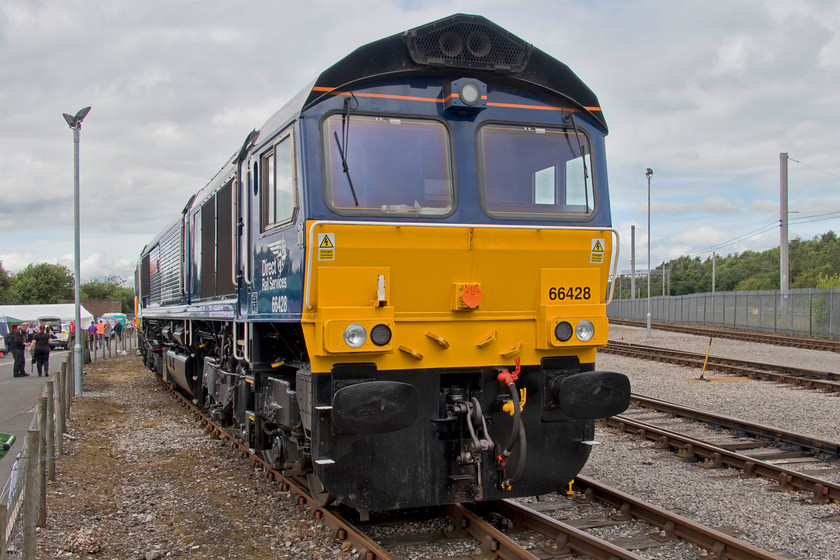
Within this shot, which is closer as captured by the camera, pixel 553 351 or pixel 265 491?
pixel 553 351

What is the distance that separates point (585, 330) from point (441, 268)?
4.25ft

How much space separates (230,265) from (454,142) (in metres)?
3.76

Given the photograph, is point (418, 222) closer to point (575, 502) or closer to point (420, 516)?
point (420, 516)

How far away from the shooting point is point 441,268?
18.3 ft

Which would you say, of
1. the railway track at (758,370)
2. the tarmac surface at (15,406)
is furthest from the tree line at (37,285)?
the railway track at (758,370)

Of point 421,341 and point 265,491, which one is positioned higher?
point 421,341

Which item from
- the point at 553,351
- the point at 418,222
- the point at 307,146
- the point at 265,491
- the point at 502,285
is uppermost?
the point at 307,146

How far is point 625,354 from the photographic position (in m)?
22.5

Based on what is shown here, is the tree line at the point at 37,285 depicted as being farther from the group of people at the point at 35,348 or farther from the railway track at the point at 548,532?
the railway track at the point at 548,532

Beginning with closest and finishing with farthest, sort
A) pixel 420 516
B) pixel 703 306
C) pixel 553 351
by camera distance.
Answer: pixel 553 351, pixel 420 516, pixel 703 306

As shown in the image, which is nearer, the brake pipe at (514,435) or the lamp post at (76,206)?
the brake pipe at (514,435)

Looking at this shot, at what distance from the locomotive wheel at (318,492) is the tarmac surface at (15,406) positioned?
3.96m

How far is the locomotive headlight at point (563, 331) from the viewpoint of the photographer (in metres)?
5.84

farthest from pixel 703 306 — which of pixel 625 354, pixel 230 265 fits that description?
pixel 230 265
